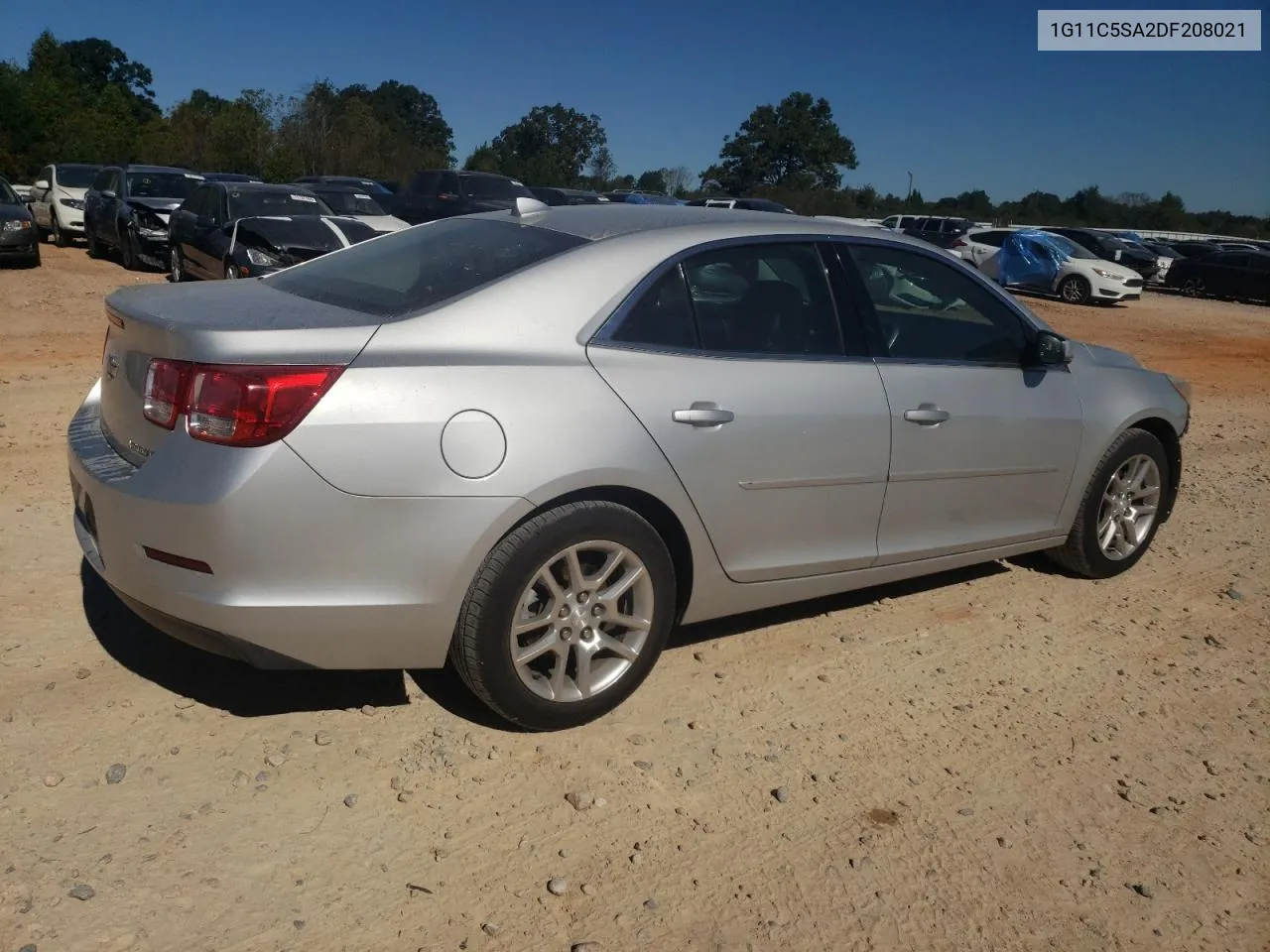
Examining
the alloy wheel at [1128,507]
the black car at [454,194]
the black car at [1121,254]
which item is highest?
the black car at [454,194]

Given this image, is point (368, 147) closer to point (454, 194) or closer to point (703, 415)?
point (454, 194)

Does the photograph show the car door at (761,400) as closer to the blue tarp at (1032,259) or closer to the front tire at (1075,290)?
the front tire at (1075,290)

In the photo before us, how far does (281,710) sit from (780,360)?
2.05m

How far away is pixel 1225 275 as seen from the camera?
93.2 feet

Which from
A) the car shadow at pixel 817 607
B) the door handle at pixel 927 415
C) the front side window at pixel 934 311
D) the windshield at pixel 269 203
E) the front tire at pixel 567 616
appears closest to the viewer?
the front tire at pixel 567 616

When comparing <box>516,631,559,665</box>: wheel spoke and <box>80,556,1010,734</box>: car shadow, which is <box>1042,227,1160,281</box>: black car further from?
<box>516,631,559,665</box>: wheel spoke

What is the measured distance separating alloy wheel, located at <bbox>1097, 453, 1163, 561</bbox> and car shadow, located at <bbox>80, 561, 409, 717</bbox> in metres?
3.38

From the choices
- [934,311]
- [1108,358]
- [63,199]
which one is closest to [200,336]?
[934,311]

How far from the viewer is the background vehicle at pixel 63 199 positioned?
21922 millimetres

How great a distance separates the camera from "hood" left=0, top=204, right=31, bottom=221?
17.2 m

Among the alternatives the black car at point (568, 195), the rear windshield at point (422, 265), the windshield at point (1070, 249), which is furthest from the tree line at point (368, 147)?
the rear windshield at point (422, 265)

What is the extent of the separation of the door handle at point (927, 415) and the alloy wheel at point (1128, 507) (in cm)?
130

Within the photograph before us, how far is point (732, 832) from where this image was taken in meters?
3.20

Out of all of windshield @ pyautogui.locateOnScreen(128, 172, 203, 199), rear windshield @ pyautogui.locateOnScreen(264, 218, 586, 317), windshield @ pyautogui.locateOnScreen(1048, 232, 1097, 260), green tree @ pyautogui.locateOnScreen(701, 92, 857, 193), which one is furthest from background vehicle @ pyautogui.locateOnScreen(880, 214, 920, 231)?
green tree @ pyautogui.locateOnScreen(701, 92, 857, 193)
